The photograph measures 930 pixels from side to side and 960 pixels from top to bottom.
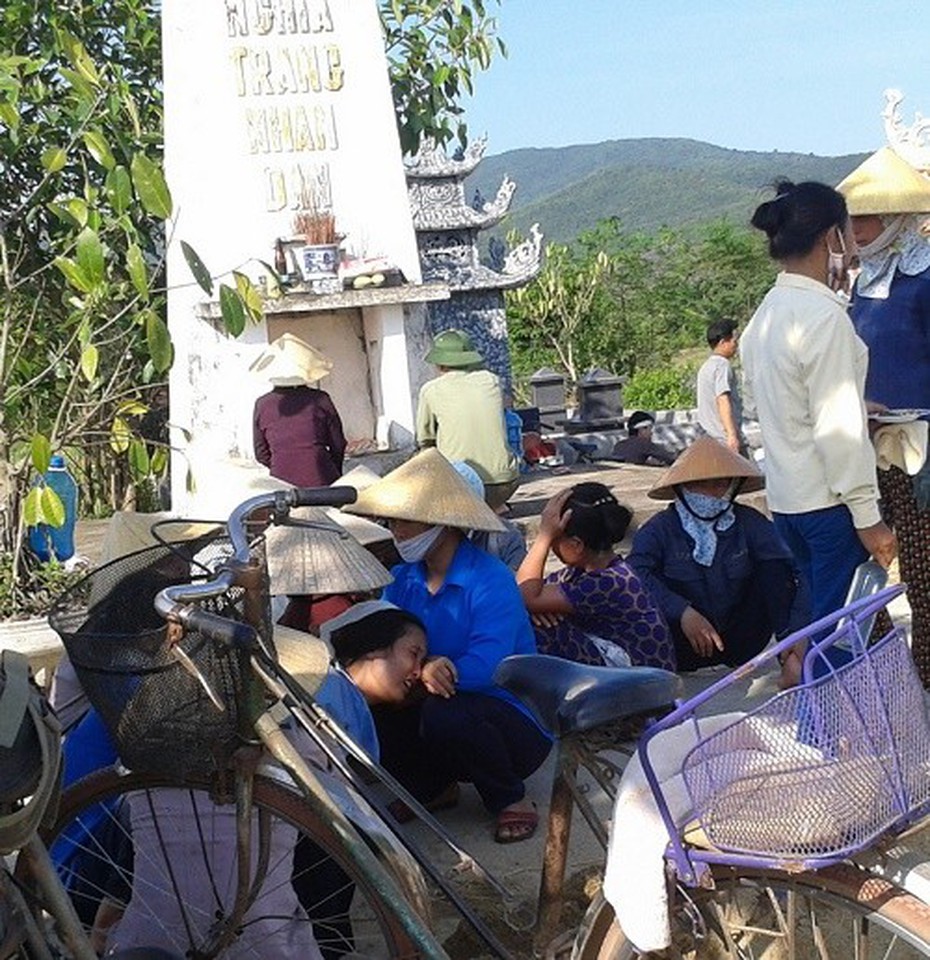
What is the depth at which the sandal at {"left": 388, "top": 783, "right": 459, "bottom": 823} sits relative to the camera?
4.20 m

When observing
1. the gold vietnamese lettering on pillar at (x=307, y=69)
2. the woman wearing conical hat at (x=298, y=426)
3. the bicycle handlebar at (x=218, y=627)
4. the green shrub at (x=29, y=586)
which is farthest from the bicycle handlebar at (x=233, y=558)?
the gold vietnamese lettering on pillar at (x=307, y=69)

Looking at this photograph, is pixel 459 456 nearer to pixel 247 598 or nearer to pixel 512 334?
pixel 247 598

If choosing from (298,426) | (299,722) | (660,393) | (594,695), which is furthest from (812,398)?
(660,393)

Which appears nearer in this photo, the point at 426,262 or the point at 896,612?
the point at 896,612

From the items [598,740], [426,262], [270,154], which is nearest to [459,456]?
[270,154]

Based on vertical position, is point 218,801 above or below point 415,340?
below

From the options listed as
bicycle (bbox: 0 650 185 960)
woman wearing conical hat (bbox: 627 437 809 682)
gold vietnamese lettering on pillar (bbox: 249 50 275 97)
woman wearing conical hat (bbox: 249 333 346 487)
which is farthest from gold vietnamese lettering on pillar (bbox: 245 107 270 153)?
bicycle (bbox: 0 650 185 960)

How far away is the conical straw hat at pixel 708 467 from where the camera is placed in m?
4.83

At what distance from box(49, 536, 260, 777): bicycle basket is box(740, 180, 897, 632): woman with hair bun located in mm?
1902

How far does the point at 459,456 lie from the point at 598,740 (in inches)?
180

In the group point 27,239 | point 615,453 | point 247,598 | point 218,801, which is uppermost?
point 27,239

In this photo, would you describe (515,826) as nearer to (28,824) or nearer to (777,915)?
(777,915)

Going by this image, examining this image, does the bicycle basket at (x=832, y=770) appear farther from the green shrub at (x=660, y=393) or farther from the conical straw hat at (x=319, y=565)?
the green shrub at (x=660, y=393)

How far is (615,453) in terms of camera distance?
582 inches
